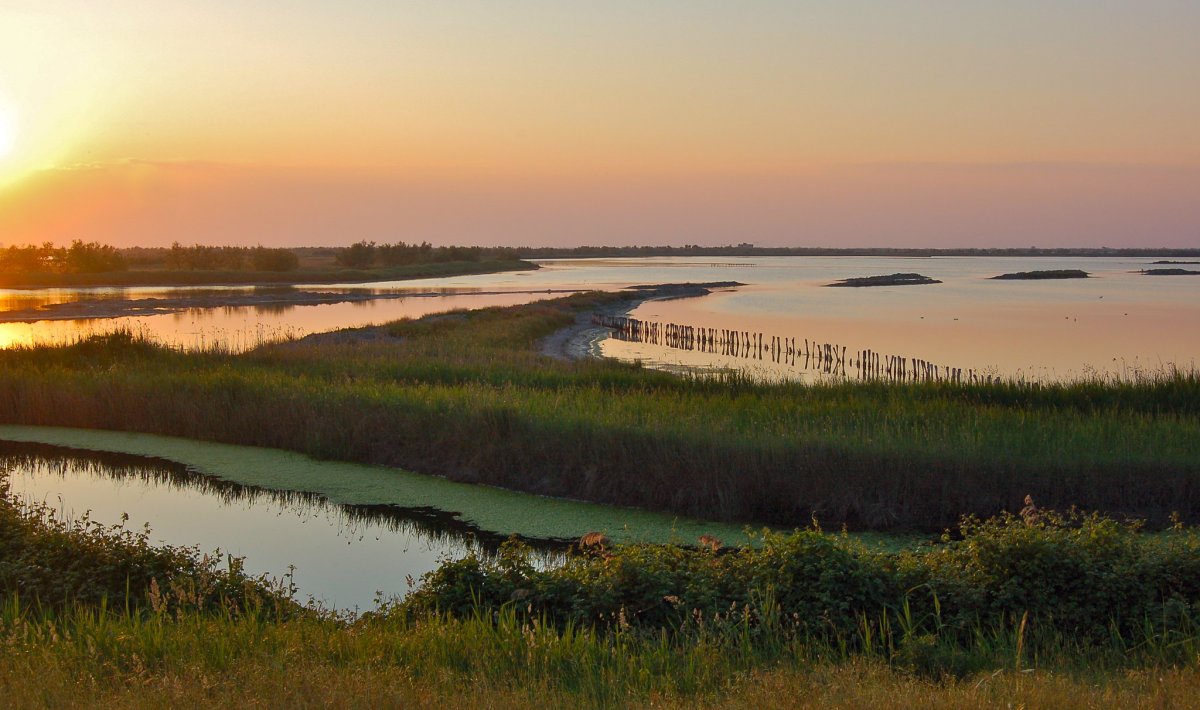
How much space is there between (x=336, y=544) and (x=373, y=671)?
6362 millimetres

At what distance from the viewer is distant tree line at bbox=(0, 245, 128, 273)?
3440 inches

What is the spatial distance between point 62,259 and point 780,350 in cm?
7546

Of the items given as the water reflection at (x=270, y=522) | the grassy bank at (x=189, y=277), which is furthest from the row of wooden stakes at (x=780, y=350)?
the grassy bank at (x=189, y=277)

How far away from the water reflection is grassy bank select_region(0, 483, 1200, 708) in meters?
1.96

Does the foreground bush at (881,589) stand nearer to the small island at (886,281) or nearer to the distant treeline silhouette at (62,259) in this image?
the distant treeline silhouette at (62,259)

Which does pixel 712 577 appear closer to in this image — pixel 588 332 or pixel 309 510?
pixel 309 510

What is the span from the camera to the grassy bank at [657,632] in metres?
5.30

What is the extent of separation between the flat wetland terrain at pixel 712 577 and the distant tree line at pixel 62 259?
7994 centimetres

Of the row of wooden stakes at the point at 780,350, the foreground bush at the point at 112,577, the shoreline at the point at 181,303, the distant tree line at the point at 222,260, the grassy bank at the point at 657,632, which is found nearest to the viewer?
the grassy bank at the point at 657,632

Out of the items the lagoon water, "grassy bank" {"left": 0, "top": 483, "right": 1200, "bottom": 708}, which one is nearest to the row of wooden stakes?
the lagoon water

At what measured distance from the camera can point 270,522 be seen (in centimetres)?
1307

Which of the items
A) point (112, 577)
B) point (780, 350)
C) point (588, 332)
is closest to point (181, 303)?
point (588, 332)

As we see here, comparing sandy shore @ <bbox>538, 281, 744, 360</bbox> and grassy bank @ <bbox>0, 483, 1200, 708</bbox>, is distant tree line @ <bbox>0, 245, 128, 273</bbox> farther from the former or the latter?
grassy bank @ <bbox>0, 483, 1200, 708</bbox>

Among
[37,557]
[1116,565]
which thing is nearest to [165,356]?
[37,557]
